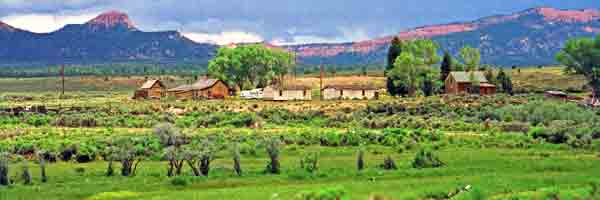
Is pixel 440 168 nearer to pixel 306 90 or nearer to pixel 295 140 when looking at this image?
pixel 295 140

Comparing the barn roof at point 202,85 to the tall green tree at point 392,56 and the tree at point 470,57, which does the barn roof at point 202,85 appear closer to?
the tall green tree at point 392,56

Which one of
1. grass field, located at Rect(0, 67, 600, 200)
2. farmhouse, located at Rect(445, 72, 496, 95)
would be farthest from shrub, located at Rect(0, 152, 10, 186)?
farmhouse, located at Rect(445, 72, 496, 95)

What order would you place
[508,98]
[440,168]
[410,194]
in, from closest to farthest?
[410,194] < [440,168] < [508,98]

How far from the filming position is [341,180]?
33.6 m

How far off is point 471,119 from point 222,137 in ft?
78.6

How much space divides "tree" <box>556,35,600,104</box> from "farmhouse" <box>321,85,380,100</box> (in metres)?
21.4

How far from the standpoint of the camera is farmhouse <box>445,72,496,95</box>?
103625 mm

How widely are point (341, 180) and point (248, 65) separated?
84.8 metres

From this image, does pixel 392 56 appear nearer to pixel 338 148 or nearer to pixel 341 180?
pixel 338 148

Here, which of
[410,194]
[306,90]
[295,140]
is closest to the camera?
[410,194]

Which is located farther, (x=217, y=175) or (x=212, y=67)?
(x=212, y=67)

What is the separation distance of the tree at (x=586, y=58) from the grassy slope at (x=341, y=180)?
53.9 m

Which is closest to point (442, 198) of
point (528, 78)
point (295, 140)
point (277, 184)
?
point (277, 184)

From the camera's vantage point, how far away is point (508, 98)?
86812 mm
